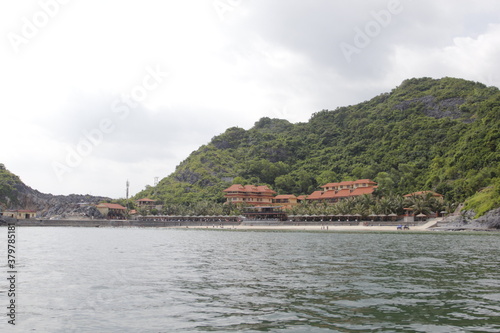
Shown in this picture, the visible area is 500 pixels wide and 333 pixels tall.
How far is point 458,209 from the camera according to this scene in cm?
8038

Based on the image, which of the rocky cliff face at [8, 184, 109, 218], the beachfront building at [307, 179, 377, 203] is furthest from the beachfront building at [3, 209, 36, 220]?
the beachfront building at [307, 179, 377, 203]

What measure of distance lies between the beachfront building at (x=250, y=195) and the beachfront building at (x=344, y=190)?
51.2 ft

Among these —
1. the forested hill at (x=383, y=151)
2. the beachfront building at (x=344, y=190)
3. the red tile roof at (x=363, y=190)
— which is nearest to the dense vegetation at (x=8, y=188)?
the forested hill at (x=383, y=151)

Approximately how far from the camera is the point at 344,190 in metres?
122

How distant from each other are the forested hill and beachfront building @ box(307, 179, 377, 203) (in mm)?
4055

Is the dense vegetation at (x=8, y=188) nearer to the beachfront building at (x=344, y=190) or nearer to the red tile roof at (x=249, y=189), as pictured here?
the red tile roof at (x=249, y=189)

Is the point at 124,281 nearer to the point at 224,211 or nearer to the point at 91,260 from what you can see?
the point at 91,260

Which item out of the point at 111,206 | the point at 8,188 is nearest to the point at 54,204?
the point at 8,188

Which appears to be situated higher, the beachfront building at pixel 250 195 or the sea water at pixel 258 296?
the beachfront building at pixel 250 195

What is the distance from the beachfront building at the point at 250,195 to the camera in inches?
5305

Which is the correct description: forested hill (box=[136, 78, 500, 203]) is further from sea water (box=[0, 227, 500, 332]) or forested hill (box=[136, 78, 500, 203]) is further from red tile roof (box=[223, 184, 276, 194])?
sea water (box=[0, 227, 500, 332])

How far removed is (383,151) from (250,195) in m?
47.3

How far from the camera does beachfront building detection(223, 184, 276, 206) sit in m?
135

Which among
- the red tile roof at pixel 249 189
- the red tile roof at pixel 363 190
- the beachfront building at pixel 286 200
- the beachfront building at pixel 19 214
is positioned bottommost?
the beachfront building at pixel 19 214
